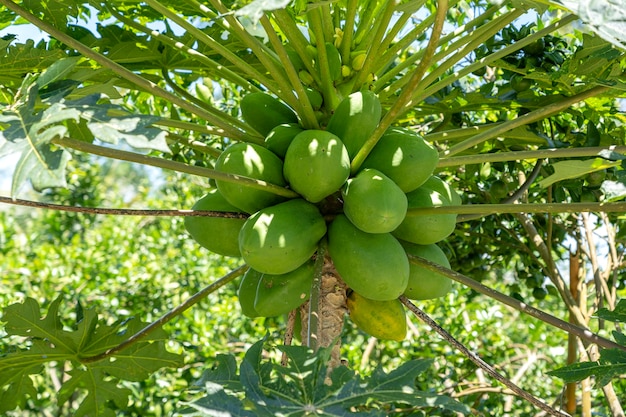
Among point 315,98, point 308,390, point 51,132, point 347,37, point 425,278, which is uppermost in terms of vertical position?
point 347,37

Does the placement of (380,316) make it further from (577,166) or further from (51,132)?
(51,132)

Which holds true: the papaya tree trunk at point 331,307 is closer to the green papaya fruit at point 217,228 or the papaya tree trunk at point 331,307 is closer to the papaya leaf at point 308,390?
the green papaya fruit at point 217,228

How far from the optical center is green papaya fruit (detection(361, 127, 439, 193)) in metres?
1.73

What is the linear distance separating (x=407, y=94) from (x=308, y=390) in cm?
64

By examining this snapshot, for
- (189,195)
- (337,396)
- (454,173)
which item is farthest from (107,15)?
(189,195)

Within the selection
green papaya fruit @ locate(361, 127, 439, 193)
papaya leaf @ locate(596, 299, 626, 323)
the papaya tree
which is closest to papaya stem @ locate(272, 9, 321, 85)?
the papaya tree

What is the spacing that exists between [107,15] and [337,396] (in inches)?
71.0

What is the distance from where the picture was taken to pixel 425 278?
1820mm

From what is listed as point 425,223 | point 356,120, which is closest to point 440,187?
point 425,223

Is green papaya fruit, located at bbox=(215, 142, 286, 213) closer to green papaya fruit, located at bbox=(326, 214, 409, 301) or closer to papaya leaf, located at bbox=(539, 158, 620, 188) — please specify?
green papaya fruit, located at bbox=(326, 214, 409, 301)

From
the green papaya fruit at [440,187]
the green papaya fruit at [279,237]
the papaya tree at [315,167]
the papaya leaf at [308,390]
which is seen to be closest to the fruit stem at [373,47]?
the papaya tree at [315,167]

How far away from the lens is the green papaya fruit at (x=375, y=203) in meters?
1.58

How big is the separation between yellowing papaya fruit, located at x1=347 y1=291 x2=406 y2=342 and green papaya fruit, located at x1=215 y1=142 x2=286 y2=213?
0.34 m

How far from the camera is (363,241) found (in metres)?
1.67
